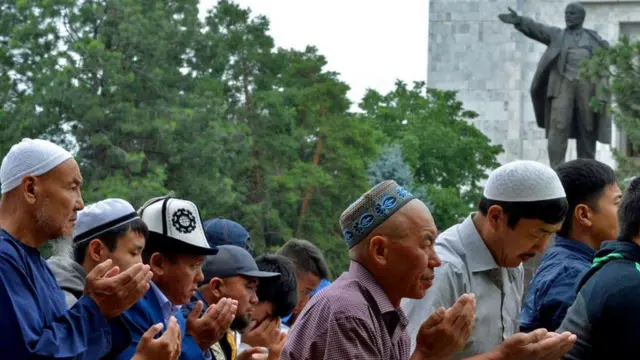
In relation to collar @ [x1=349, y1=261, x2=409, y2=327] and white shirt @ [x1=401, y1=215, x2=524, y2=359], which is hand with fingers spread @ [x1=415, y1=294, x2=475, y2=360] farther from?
white shirt @ [x1=401, y1=215, x2=524, y2=359]

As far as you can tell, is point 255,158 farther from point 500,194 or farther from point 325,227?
point 500,194

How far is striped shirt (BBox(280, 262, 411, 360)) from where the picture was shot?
517cm

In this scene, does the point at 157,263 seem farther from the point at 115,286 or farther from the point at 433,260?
the point at 433,260

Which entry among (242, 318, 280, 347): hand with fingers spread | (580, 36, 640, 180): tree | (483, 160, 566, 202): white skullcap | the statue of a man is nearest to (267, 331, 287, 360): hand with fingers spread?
(242, 318, 280, 347): hand with fingers spread

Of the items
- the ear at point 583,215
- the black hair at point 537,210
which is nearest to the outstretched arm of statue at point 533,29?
the ear at point 583,215

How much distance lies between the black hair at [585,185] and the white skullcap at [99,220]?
1.75 m

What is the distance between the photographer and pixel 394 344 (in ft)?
17.6

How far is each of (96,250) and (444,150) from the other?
36031 mm

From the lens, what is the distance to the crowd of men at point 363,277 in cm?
536

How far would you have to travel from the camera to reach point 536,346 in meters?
5.62

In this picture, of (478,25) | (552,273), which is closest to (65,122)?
(478,25)

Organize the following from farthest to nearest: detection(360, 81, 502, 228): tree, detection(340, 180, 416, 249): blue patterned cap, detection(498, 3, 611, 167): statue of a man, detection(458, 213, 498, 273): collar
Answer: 1. detection(360, 81, 502, 228): tree
2. detection(498, 3, 611, 167): statue of a man
3. detection(458, 213, 498, 273): collar
4. detection(340, 180, 416, 249): blue patterned cap

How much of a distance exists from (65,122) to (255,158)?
523cm

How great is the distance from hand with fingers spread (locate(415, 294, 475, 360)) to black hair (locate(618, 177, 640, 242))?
0.87 m
